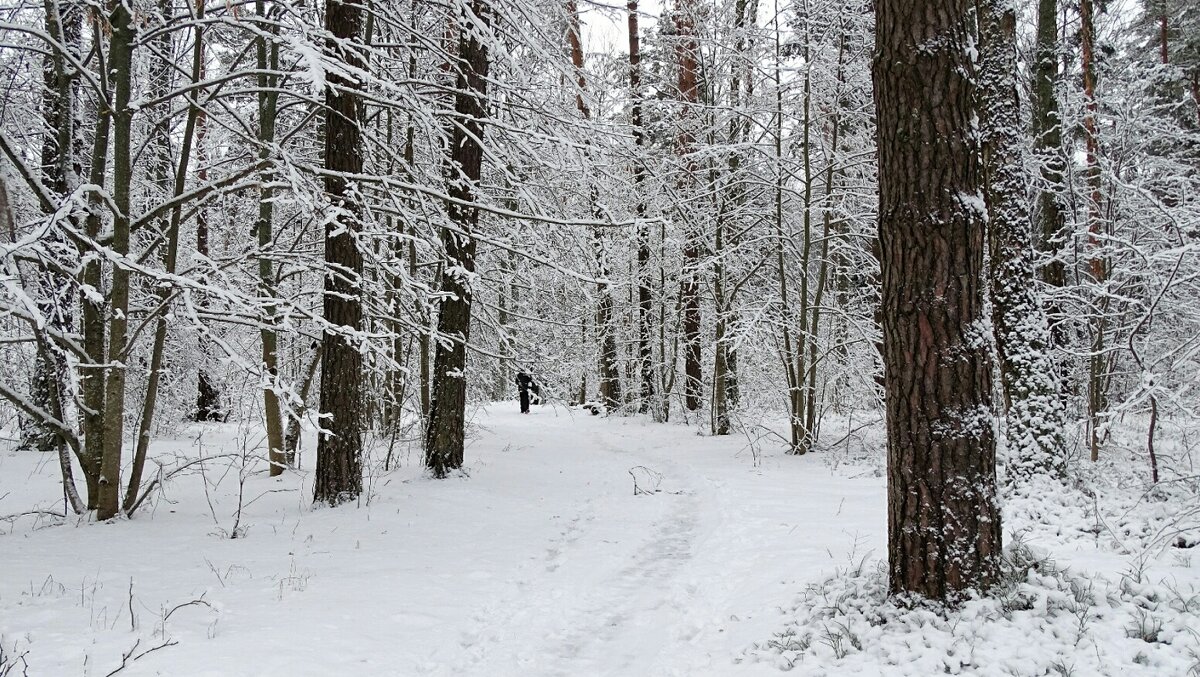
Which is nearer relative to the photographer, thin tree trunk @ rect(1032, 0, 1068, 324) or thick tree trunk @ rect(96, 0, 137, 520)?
thick tree trunk @ rect(96, 0, 137, 520)

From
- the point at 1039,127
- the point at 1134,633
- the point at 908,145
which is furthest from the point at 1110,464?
the point at 908,145

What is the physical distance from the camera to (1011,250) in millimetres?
6664

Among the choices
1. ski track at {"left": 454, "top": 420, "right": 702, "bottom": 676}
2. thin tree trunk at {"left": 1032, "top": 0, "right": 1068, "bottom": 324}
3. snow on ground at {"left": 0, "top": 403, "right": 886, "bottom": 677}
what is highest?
thin tree trunk at {"left": 1032, "top": 0, "right": 1068, "bottom": 324}

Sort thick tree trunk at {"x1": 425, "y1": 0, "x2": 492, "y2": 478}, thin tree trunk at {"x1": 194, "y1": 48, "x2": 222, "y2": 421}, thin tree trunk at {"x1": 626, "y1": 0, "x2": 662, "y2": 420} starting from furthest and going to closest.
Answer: thin tree trunk at {"x1": 626, "y1": 0, "x2": 662, "y2": 420}, thick tree trunk at {"x1": 425, "y1": 0, "x2": 492, "y2": 478}, thin tree trunk at {"x1": 194, "y1": 48, "x2": 222, "y2": 421}

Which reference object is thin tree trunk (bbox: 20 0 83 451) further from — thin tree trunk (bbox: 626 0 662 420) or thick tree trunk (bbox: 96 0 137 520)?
thin tree trunk (bbox: 626 0 662 420)

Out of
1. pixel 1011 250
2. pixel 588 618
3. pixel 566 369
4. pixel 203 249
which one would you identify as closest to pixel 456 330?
pixel 588 618

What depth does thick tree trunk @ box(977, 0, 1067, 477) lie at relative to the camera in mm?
6648

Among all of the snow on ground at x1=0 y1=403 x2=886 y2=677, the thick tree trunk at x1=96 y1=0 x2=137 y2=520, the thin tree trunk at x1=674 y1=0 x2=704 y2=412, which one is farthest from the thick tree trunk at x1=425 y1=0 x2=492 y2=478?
the thin tree trunk at x1=674 y1=0 x2=704 y2=412

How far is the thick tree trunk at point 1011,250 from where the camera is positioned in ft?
21.8

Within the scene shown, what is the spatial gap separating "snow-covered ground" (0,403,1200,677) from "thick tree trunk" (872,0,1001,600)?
0.55 meters

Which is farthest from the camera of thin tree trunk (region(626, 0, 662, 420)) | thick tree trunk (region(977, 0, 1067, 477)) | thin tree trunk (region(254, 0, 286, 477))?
thin tree trunk (region(626, 0, 662, 420))

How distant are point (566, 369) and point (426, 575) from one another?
9.88 meters

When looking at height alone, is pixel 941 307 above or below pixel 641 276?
below

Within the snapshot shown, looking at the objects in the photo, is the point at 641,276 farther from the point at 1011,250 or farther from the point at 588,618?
the point at 588,618
